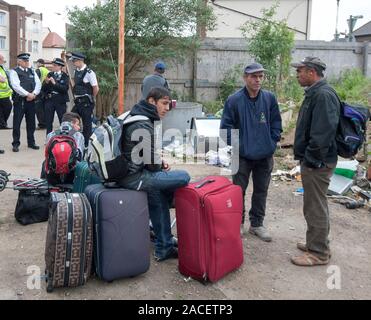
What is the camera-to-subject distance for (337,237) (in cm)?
509

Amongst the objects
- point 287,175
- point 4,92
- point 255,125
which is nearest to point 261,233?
point 255,125

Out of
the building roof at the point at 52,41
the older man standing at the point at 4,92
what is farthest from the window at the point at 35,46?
the older man standing at the point at 4,92

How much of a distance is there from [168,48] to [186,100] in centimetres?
155

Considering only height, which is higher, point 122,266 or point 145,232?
point 145,232

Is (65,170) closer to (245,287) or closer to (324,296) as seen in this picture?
(245,287)

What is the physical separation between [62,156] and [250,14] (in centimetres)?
1527

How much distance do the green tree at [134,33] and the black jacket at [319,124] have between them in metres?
8.32

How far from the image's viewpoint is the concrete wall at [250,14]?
18203 millimetres

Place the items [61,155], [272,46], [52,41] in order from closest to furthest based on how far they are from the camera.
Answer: [61,155] → [272,46] → [52,41]

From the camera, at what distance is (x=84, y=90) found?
8758 mm

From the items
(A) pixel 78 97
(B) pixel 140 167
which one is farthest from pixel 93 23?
(B) pixel 140 167

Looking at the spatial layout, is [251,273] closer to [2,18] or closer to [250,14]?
[250,14]

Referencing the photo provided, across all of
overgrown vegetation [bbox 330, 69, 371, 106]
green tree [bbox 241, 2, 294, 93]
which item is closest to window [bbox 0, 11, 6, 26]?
overgrown vegetation [bbox 330, 69, 371, 106]

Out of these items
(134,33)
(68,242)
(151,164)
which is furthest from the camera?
(134,33)
